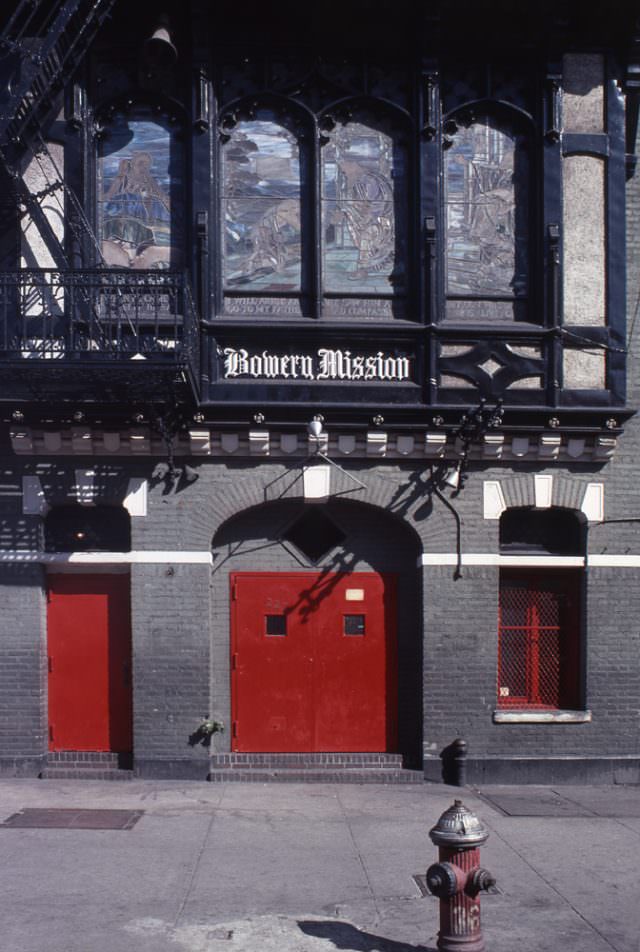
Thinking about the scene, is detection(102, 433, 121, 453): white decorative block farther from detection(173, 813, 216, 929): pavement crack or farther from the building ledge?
detection(173, 813, 216, 929): pavement crack

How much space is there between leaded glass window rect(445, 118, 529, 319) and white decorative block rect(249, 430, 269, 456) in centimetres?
285

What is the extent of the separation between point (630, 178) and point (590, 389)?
9.20 feet

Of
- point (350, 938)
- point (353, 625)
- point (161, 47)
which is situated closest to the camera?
point (350, 938)

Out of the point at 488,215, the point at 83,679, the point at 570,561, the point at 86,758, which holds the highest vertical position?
the point at 488,215

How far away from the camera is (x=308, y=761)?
44.3 ft

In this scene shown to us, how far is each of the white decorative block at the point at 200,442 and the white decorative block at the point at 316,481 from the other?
3.97 ft

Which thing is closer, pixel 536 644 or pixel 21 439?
pixel 21 439

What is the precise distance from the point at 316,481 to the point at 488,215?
3.95 metres

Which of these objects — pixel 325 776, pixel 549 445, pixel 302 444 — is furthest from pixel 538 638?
pixel 302 444

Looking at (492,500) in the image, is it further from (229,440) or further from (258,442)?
(229,440)

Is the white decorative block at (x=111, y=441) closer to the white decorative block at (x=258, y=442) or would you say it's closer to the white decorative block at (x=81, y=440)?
the white decorative block at (x=81, y=440)

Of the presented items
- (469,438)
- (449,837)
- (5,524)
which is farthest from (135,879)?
(469,438)

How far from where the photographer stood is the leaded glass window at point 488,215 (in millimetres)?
13641

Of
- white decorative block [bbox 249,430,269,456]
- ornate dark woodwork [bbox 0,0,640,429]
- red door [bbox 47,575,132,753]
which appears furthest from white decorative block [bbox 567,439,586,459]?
red door [bbox 47,575,132,753]
